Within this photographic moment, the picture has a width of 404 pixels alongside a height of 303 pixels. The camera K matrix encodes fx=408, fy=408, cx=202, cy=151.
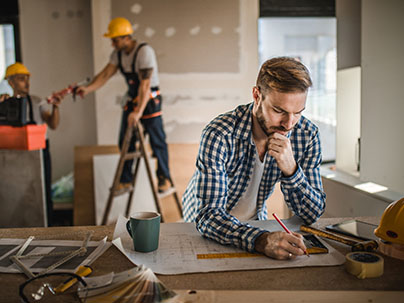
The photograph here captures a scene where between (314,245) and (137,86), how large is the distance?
2763mm

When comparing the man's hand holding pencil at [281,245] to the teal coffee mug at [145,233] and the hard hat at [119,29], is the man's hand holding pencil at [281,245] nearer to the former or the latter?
the teal coffee mug at [145,233]

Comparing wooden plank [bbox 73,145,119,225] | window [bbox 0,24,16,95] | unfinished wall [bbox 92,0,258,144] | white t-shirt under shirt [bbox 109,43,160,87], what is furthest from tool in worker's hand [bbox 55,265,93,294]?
window [bbox 0,24,16,95]

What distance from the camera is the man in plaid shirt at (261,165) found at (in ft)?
3.98

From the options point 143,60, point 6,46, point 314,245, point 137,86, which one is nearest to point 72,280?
point 314,245

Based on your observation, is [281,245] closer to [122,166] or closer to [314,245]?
[314,245]

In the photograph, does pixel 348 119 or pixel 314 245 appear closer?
pixel 314 245

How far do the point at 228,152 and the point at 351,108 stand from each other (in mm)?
1519

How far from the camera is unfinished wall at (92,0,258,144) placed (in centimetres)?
446

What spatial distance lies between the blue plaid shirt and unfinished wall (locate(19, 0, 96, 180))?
335cm

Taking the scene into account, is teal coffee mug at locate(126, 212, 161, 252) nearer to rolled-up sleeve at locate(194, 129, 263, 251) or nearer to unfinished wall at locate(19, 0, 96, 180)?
rolled-up sleeve at locate(194, 129, 263, 251)

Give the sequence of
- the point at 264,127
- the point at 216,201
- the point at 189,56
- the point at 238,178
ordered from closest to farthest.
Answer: the point at 216,201, the point at 264,127, the point at 238,178, the point at 189,56

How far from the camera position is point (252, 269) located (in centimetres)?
103

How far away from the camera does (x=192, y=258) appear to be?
3.61ft

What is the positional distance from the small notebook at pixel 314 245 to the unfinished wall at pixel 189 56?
3.44m
